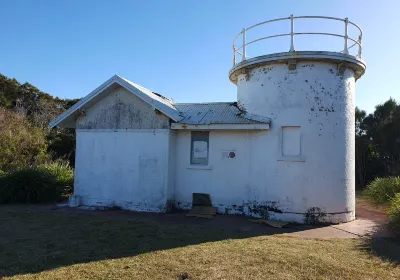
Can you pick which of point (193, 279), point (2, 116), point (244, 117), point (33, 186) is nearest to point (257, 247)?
point (193, 279)

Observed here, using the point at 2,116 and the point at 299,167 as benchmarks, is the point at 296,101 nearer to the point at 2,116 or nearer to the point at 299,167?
the point at 299,167

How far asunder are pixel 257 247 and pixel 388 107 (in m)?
22.1

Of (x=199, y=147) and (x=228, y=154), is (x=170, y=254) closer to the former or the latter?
(x=228, y=154)

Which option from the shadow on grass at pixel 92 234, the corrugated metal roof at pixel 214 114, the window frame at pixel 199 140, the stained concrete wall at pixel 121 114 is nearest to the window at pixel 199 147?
the window frame at pixel 199 140

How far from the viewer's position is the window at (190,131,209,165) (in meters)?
11.4

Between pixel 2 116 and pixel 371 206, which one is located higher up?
pixel 2 116

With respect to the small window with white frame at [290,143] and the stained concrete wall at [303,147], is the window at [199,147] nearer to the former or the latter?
the stained concrete wall at [303,147]

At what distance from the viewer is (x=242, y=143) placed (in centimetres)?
1095

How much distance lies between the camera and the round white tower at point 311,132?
32.7ft

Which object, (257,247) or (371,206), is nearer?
(257,247)

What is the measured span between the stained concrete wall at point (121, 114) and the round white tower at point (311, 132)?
392 cm

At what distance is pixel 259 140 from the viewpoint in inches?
417

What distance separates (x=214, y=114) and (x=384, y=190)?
7028mm

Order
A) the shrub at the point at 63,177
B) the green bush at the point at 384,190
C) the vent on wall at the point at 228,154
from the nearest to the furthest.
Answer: the vent on wall at the point at 228,154
the green bush at the point at 384,190
the shrub at the point at 63,177
